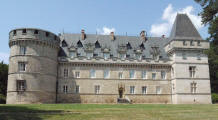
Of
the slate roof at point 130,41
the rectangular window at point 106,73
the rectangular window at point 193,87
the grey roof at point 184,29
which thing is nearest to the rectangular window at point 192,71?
the rectangular window at point 193,87

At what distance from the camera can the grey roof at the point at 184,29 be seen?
132 ft

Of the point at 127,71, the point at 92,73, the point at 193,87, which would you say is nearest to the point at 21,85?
the point at 92,73

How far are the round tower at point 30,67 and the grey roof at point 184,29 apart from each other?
71.2ft

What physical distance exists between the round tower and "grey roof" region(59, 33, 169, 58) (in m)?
5.20

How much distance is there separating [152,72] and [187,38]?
8.37m

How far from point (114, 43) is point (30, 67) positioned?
16.4m

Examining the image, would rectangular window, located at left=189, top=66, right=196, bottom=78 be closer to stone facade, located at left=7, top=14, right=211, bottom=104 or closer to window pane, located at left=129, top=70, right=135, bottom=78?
stone facade, located at left=7, top=14, right=211, bottom=104

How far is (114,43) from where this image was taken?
141ft

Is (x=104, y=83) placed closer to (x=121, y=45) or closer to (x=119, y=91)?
(x=119, y=91)

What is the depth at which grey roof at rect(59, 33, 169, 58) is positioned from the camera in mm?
40500

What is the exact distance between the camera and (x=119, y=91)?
39.1m

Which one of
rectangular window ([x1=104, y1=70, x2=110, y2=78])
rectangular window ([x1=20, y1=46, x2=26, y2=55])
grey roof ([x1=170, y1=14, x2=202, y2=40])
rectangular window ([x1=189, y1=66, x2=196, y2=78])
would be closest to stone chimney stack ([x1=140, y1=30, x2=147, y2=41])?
grey roof ([x1=170, y1=14, x2=202, y2=40])

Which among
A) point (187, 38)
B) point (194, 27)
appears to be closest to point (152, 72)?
point (187, 38)

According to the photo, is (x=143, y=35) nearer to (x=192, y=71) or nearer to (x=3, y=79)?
(x=192, y=71)
